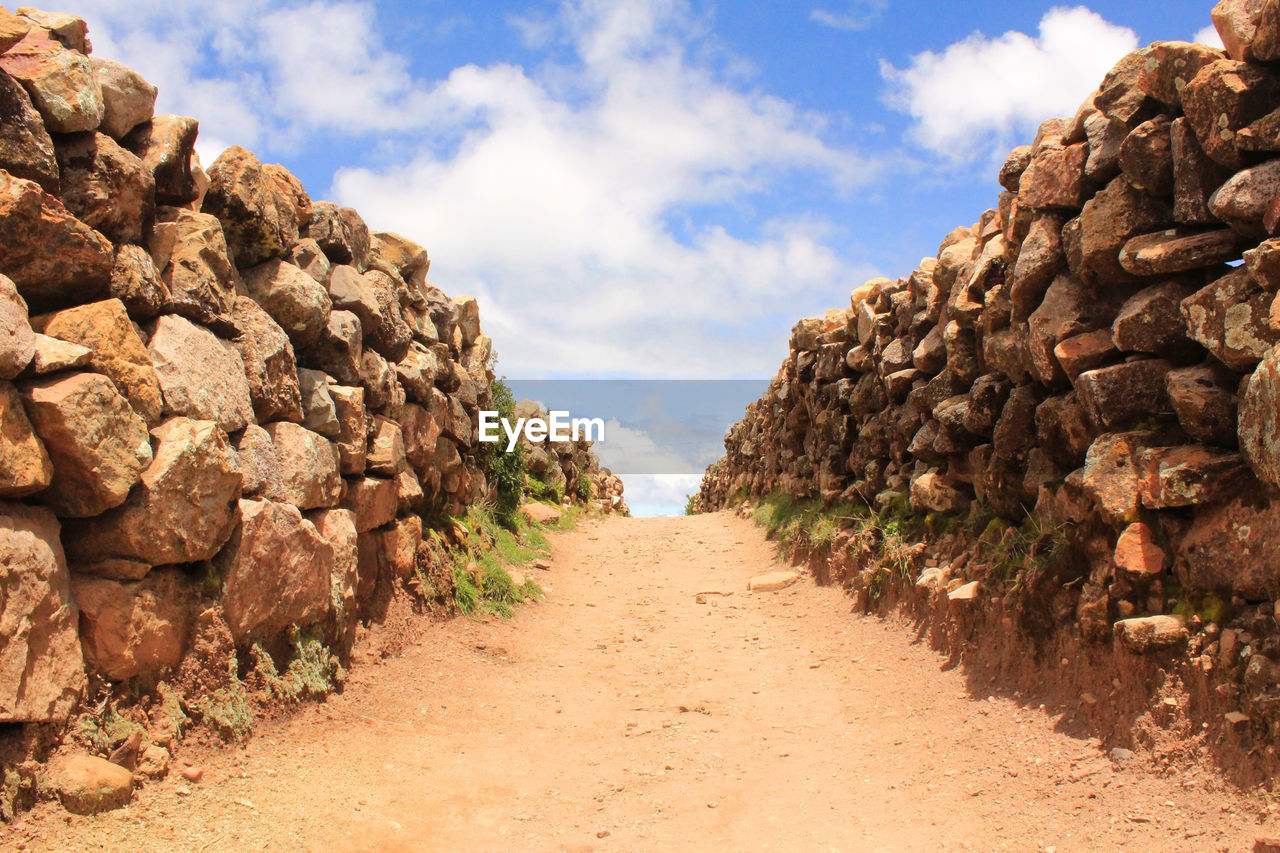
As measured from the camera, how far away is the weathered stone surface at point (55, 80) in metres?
4.85

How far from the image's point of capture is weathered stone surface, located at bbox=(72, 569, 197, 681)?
4.58 m

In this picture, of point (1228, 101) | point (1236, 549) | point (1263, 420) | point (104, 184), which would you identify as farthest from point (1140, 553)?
point (104, 184)

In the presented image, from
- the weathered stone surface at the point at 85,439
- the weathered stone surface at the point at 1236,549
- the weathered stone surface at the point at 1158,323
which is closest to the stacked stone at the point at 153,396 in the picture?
the weathered stone surface at the point at 85,439

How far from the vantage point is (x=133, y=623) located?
4723 millimetres

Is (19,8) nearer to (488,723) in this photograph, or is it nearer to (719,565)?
(488,723)

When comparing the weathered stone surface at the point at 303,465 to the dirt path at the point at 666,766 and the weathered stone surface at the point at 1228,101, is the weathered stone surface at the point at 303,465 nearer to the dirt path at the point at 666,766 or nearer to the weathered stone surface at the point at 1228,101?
the dirt path at the point at 666,766

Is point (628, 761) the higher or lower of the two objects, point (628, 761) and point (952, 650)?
the lower

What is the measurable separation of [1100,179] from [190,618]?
22.7 ft

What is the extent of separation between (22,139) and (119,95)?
1035mm

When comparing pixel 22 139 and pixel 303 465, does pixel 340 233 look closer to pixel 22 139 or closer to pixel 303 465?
pixel 303 465

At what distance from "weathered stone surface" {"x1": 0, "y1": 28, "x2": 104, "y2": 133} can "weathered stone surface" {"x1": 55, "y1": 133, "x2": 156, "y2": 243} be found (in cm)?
12

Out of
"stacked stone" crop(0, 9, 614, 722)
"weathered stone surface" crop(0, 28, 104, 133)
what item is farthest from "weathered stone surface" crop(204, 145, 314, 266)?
"weathered stone surface" crop(0, 28, 104, 133)

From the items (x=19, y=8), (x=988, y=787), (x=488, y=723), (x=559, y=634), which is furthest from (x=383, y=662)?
(x=19, y=8)

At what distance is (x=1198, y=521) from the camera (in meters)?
5.00
